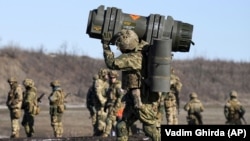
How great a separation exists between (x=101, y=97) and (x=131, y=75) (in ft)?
29.2

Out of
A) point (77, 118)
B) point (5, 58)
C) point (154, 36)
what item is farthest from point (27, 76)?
point (154, 36)

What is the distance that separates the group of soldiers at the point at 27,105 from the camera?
20.8 meters

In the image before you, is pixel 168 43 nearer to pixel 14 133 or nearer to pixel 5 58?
pixel 14 133

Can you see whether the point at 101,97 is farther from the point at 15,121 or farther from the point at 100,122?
the point at 15,121

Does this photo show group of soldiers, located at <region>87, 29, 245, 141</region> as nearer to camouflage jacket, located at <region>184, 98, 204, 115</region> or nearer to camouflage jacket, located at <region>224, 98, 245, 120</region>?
camouflage jacket, located at <region>224, 98, 245, 120</region>

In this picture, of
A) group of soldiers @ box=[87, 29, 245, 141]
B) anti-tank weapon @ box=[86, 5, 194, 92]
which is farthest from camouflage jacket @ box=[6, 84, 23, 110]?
group of soldiers @ box=[87, 29, 245, 141]

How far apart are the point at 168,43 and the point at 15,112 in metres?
10.0

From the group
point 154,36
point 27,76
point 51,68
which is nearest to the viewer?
point 154,36

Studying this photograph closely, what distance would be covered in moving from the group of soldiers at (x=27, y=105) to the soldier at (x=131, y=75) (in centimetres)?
846

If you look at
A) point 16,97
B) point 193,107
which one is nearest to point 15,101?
point 16,97

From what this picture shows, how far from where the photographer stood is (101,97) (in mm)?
21250

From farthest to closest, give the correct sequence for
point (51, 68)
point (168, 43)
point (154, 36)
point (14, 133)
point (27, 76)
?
point (51, 68), point (27, 76), point (14, 133), point (154, 36), point (168, 43)

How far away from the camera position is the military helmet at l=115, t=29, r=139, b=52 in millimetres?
12289

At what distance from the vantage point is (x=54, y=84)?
21.2 metres
